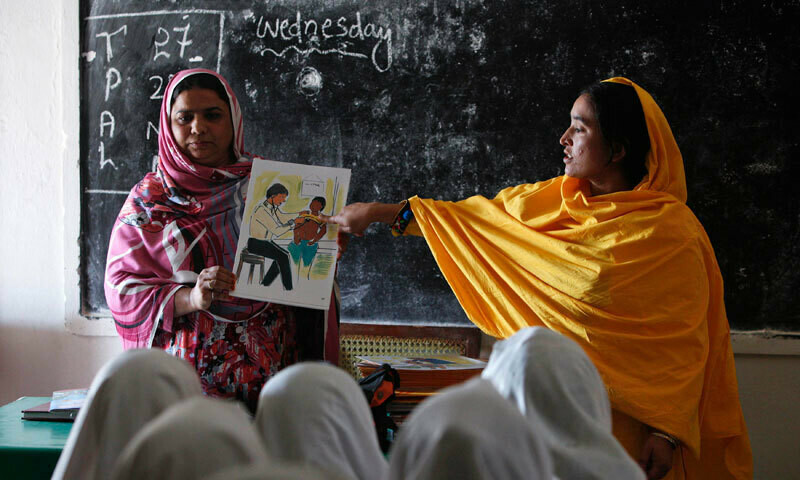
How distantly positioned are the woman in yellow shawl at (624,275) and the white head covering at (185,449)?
1.25 meters

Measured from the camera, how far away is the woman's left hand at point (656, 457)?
1.62 m

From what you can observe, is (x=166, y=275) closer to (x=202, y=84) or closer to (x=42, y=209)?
(x=202, y=84)

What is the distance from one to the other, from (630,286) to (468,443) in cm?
123

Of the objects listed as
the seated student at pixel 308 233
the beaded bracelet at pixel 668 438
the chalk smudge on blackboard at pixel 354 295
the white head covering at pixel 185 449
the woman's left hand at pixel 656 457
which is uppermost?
the seated student at pixel 308 233

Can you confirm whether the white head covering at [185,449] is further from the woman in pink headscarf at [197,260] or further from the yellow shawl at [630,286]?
the yellow shawl at [630,286]

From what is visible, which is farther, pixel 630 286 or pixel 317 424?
pixel 630 286

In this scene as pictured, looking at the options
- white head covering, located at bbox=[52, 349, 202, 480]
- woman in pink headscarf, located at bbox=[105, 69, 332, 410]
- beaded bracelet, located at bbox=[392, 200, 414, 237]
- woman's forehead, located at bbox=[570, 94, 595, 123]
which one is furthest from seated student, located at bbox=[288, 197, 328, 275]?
white head covering, located at bbox=[52, 349, 202, 480]

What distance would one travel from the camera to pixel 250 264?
1.72 m

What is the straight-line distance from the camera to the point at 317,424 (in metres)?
0.76

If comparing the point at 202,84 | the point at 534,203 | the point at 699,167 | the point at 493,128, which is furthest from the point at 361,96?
the point at 699,167

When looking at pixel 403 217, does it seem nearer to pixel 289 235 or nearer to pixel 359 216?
pixel 359 216

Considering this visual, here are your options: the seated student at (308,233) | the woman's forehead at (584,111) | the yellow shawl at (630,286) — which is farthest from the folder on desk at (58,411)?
the woman's forehead at (584,111)

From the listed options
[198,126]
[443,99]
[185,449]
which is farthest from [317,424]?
[443,99]

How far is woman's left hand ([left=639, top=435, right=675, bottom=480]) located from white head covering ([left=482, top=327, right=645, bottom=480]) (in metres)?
0.92
